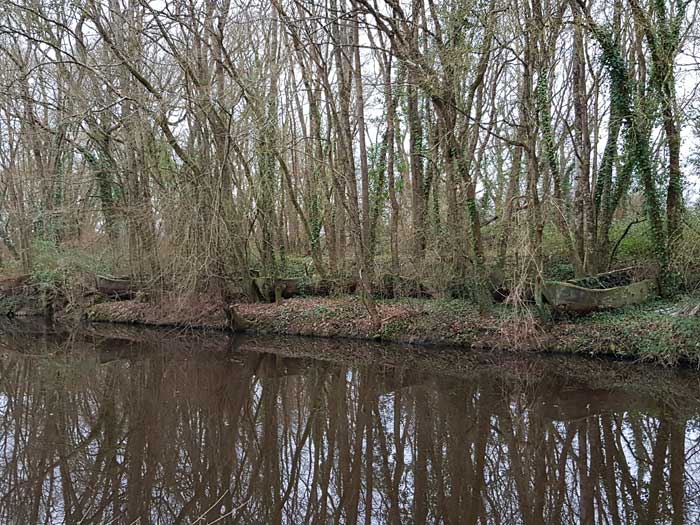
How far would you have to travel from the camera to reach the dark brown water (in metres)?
4.46

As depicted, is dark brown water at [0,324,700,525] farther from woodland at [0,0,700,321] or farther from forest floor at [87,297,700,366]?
woodland at [0,0,700,321]

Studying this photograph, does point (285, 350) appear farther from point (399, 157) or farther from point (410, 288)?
point (399, 157)

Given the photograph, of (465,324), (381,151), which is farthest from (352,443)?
(381,151)

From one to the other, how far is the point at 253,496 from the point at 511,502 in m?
2.24

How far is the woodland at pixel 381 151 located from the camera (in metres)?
10.8

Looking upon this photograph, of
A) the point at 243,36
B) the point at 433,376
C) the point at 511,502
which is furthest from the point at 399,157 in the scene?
the point at 511,502

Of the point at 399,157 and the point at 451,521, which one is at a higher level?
the point at 399,157

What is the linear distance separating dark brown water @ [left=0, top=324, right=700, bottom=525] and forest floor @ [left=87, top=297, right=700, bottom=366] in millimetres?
659

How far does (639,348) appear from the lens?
10164 mm

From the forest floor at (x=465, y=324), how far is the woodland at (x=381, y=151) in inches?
25.9

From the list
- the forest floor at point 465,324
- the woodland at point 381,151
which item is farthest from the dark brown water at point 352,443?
the woodland at point 381,151

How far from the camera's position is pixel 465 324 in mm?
12406

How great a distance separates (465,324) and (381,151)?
233 inches

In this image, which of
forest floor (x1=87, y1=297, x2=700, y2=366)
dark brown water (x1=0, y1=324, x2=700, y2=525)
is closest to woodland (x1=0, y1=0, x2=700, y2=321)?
forest floor (x1=87, y1=297, x2=700, y2=366)
